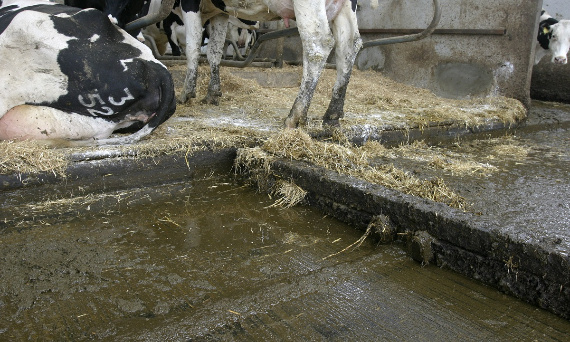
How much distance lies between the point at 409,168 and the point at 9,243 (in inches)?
102

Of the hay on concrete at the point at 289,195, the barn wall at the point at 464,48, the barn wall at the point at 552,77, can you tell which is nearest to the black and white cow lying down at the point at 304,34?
the hay on concrete at the point at 289,195

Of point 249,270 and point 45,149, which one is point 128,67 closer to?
point 45,149

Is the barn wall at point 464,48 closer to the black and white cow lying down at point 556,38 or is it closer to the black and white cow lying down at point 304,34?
the black and white cow lying down at point 556,38

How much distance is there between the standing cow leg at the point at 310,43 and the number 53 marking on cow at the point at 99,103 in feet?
4.32

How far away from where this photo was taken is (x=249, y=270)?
6.54ft

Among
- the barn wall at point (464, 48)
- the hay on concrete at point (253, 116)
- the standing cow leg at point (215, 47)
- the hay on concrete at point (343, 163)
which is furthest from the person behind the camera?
the barn wall at point (464, 48)

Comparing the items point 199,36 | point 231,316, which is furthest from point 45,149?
point 199,36

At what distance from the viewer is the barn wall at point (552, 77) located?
8.66 metres

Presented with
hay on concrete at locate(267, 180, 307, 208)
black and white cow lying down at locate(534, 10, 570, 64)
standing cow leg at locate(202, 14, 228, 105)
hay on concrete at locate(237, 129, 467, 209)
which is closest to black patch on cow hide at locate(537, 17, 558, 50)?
black and white cow lying down at locate(534, 10, 570, 64)

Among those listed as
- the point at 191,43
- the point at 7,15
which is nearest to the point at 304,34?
the point at 191,43

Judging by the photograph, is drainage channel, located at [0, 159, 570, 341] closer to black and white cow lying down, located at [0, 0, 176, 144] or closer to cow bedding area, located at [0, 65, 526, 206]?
cow bedding area, located at [0, 65, 526, 206]

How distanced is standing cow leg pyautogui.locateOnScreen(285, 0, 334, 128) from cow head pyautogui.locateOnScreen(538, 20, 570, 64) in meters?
5.73

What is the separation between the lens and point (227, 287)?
1851 millimetres

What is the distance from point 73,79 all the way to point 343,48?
2.36 meters
